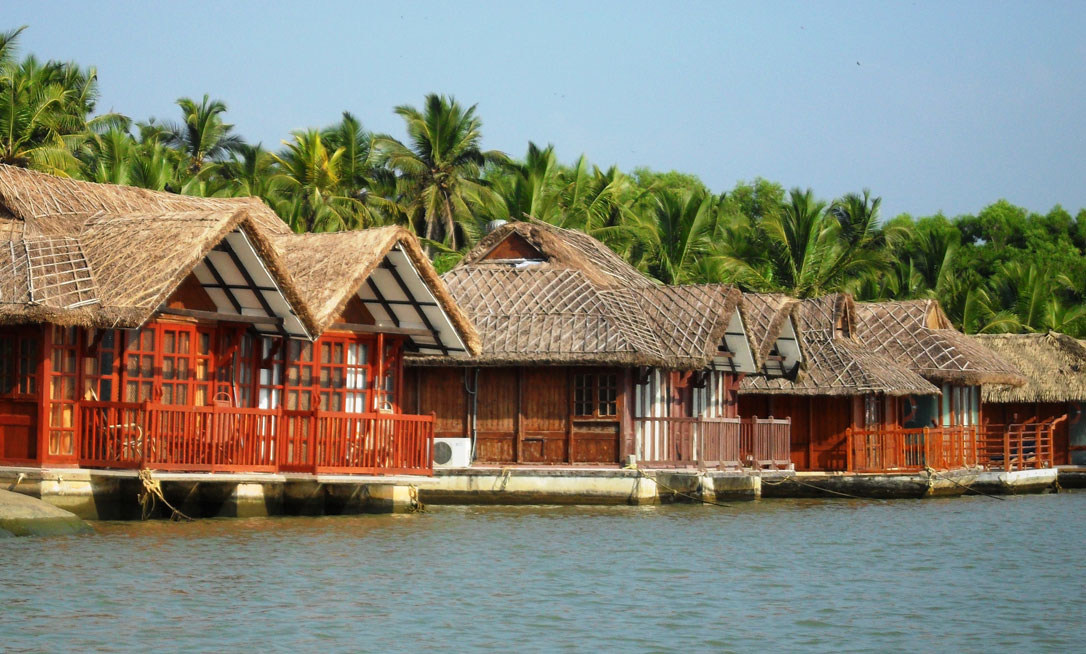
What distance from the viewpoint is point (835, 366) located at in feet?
110

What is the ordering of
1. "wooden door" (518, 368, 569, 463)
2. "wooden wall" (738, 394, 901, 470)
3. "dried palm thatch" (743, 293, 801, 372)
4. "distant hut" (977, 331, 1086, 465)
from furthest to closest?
"distant hut" (977, 331, 1086, 465) → "wooden wall" (738, 394, 901, 470) → "dried palm thatch" (743, 293, 801, 372) → "wooden door" (518, 368, 569, 463)

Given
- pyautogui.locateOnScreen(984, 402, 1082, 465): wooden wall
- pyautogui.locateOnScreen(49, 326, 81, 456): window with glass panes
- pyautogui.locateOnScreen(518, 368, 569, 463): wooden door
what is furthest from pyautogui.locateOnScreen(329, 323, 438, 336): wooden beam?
pyautogui.locateOnScreen(984, 402, 1082, 465): wooden wall

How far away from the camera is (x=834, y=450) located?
34.3 metres

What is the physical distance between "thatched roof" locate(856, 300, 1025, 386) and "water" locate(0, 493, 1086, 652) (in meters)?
13.4

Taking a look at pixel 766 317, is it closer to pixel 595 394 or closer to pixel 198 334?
pixel 595 394

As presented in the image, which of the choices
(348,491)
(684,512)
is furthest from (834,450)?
(348,491)

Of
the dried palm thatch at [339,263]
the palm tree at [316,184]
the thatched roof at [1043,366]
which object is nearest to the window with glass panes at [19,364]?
the dried palm thatch at [339,263]

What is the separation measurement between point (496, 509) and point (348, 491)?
11.3ft

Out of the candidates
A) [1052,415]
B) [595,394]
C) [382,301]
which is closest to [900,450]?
[595,394]

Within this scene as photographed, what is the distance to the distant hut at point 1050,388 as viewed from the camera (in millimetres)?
40781

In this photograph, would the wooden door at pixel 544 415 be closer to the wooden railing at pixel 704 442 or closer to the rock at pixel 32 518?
the wooden railing at pixel 704 442

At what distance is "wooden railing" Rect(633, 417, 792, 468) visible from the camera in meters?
28.2

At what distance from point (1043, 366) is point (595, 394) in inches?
723

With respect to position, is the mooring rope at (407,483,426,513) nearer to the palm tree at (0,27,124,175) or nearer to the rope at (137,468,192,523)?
the rope at (137,468,192,523)
